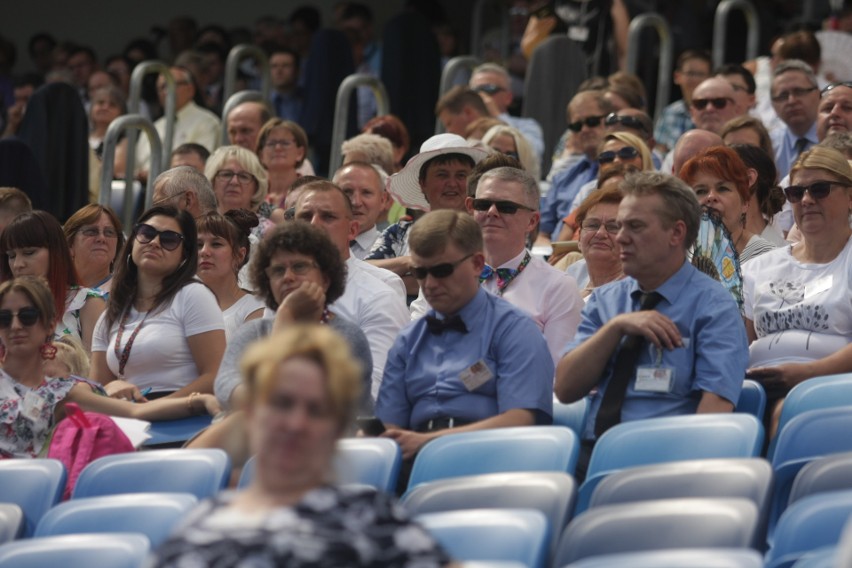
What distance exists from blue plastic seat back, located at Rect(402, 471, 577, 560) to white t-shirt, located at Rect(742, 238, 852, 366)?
67.1 inches

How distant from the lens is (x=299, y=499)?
2.90 meters

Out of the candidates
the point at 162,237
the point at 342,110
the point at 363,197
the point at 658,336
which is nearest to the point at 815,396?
the point at 658,336

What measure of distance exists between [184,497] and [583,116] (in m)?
4.79

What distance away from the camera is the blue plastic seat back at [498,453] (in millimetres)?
4012

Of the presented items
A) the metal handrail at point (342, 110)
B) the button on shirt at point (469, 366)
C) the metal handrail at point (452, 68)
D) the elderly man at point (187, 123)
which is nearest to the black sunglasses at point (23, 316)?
the button on shirt at point (469, 366)

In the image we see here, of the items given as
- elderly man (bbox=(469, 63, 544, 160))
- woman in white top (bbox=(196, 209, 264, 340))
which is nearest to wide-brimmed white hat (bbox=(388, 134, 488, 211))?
woman in white top (bbox=(196, 209, 264, 340))

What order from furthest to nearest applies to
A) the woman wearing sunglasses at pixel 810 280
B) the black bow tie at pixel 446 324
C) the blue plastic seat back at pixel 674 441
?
the woman wearing sunglasses at pixel 810 280 → the black bow tie at pixel 446 324 → the blue plastic seat back at pixel 674 441

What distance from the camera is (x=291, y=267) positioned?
486 cm

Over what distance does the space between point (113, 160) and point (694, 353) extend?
3.95m

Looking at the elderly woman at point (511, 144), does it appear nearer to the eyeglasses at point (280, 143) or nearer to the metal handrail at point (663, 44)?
the eyeglasses at point (280, 143)

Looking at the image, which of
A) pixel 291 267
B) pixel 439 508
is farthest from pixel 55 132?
pixel 439 508

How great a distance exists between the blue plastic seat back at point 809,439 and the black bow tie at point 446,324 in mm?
1117

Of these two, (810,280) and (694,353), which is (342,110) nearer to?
(810,280)

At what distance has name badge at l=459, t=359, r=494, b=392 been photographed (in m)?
4.83
